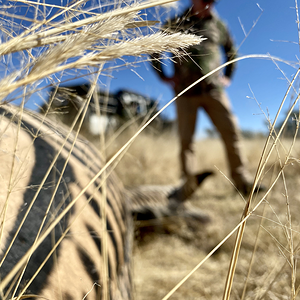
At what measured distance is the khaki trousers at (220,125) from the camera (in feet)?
7.60

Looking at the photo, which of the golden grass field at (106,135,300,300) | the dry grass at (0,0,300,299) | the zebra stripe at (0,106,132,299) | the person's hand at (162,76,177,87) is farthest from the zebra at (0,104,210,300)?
the person's hand at (162,76,177,87)

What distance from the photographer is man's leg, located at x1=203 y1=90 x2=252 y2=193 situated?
2314 millimetres

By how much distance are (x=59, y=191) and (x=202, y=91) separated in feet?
6.23

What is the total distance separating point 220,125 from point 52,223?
7.21ft

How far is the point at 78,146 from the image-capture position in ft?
2.90

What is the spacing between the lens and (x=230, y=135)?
238 centimetres

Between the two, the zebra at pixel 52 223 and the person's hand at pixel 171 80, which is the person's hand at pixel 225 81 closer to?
the person's hand at pixel 171 80

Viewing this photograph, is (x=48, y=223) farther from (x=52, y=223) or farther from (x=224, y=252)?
(x=224, y=252)

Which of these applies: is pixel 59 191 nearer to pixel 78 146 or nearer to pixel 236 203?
pixel 78 146

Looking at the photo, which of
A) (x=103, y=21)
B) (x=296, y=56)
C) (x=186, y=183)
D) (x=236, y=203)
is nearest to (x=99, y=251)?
(x=103, y=21)

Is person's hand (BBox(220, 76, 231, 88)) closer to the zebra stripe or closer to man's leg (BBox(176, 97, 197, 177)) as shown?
man's leg (BBox(176, 97, 197, 177))

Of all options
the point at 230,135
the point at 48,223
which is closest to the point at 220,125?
the point at 230,135

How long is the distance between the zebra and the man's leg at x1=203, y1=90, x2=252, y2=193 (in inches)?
69.5

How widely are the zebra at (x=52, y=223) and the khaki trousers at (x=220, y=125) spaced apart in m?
1.67
